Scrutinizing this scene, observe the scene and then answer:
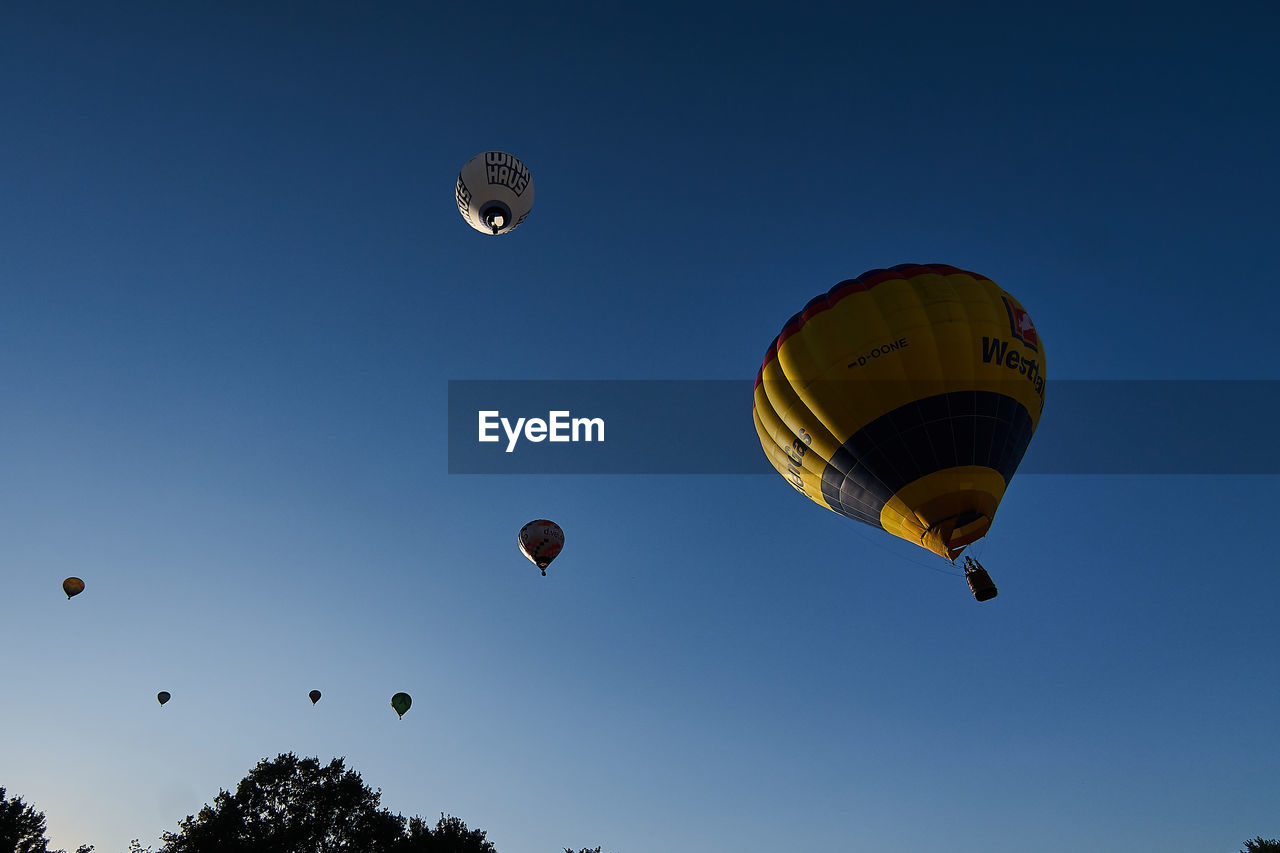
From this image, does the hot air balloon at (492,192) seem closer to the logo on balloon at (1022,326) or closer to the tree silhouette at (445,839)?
the logo on balloon at (1022,326)

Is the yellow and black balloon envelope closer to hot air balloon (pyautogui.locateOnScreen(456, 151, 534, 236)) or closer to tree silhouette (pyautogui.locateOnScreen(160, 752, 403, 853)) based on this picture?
hot air balloon (pyautogui.locateOnScreen(456, 151, 534, 236))

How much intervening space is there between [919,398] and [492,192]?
14147 millimetres

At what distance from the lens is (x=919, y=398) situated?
16.4 metres

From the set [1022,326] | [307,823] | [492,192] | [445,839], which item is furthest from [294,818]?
[1022,326]

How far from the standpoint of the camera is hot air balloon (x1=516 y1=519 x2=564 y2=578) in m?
24.6

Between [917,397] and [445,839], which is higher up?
[917,397]

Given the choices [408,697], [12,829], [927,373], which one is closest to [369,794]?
[408,697]

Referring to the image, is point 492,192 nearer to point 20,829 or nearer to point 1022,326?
point 1022,326

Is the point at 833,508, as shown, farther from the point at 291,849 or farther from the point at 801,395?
the point at 291,849

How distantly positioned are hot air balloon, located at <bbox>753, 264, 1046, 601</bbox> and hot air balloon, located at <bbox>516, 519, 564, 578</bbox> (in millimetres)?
11154

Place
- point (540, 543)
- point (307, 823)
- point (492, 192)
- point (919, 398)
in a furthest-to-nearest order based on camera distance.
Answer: point (307, 823) → point (540, 543) → point (492, 192) → point (919, 398)

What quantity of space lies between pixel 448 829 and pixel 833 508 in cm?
2525

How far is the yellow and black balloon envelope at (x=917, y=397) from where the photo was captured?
1636 centimetres

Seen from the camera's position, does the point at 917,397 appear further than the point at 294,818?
No
